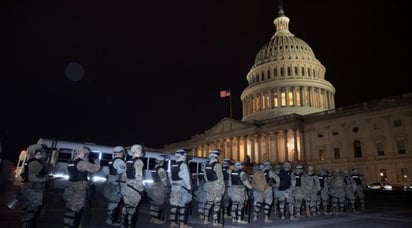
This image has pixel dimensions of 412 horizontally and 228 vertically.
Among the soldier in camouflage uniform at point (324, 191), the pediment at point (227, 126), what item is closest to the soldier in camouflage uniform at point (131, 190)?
the soldier in camouflage uniform at point (324, 191)

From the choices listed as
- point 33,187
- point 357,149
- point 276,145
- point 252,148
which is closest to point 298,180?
point 33,187

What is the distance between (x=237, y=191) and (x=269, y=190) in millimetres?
1969

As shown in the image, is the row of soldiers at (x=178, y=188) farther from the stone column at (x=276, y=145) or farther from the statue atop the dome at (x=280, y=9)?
the statue atop the dome at (x=280, y=9)

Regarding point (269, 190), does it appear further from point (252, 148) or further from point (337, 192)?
point (252, 148)

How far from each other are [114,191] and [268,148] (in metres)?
57.8

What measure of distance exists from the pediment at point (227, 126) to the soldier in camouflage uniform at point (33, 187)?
62.3 m

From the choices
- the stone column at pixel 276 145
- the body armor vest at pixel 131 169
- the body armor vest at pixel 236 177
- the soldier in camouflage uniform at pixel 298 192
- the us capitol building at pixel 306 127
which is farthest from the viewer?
the stone column at pixel 276 145

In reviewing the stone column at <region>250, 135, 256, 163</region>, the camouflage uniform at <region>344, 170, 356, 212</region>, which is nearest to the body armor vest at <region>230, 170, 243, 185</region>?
the camouflage uniform at <region>344, 170, 356, 212</region>

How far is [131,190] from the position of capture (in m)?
8.79

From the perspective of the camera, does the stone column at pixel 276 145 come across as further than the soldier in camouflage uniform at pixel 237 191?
Yes

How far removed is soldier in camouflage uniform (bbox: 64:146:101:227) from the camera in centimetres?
771

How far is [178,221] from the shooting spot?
35.4ft

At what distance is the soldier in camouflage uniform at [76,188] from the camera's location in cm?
771

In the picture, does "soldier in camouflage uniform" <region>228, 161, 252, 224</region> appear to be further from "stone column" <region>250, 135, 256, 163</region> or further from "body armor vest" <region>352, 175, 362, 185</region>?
"stone column" <region>250, 135, 256, 163</region>
